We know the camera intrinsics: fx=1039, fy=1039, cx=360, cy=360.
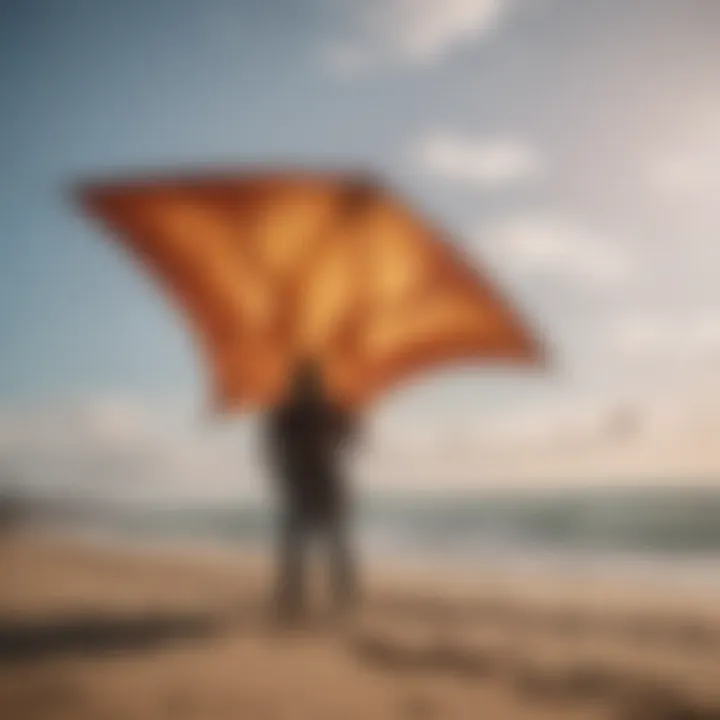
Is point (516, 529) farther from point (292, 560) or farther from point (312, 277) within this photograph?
point (312, 277)

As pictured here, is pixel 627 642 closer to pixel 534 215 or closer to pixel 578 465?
pixel 578 465

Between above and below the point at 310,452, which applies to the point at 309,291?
above

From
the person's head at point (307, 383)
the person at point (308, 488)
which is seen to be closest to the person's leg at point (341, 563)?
the person at point (308, 488)

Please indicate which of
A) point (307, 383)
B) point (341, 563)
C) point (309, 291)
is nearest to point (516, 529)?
point (341, 563)

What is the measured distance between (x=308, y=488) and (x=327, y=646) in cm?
26

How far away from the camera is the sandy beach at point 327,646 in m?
1.63

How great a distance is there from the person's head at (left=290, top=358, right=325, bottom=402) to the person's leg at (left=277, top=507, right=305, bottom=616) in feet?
0.62

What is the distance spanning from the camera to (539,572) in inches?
70.0

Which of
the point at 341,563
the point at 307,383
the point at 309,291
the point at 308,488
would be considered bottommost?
the point at 341,563

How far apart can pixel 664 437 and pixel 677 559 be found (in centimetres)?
21

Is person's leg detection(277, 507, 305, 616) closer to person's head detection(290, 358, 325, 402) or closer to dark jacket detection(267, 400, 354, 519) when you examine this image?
dark jacket detection(267, 400, 354, 519)

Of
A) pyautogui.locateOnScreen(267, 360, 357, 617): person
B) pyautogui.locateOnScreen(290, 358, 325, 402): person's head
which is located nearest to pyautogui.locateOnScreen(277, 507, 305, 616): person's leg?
pyautogui.locateOnScreen(267, 360, 357, 617): person

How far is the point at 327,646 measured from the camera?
1715 millimetres

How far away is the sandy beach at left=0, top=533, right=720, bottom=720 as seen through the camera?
1629mm
